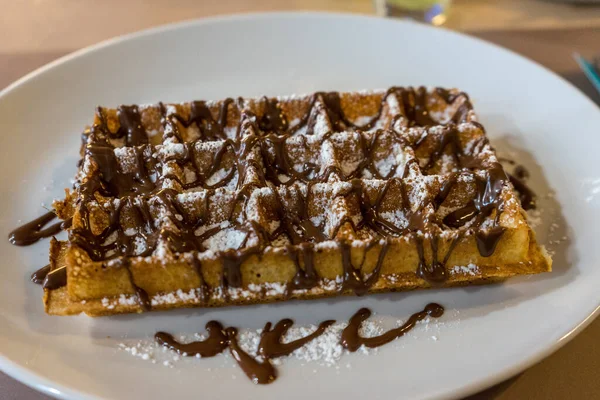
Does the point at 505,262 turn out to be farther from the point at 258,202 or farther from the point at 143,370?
the point at 143,370

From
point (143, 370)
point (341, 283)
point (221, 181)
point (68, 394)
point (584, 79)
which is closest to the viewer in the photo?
point (68, 394)

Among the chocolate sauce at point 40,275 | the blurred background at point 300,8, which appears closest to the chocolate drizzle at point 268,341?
the chocolate sauce at point 40,275

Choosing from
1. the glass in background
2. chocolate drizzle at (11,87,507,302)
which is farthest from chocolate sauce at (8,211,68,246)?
the glass in background

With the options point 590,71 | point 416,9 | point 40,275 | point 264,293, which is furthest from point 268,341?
point 416,9

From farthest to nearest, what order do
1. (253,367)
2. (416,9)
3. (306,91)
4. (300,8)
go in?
(300,8)
(416,9)
(306,91)
(253,367)

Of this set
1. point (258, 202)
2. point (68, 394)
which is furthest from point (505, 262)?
point (68, 394)

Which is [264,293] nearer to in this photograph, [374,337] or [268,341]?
[268,341]
